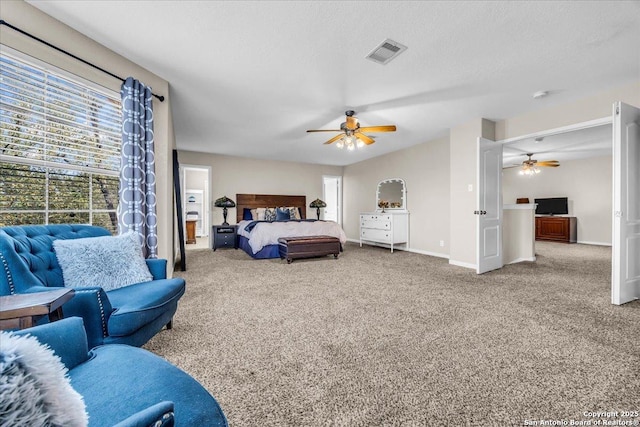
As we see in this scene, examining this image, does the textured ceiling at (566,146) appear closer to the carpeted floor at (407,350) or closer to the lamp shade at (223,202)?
the carpeted floor at (407,350)

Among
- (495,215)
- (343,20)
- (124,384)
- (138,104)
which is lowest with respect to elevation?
(124,384)

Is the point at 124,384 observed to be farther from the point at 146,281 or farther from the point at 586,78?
the point at 586,78

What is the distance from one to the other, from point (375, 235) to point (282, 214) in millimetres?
2451

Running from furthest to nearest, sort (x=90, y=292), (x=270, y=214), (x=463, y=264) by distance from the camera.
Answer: (x=270, y=214), (x=463, y=264), (x=90, y=292)

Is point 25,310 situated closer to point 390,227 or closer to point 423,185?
point 390,227

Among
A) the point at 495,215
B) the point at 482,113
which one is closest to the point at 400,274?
the point at 495,215

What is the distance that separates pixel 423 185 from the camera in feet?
19.7

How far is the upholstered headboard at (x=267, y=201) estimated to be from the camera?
7.30 meters

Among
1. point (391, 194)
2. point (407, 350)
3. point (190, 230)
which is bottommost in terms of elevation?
point (407, 350)

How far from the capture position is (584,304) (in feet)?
8.89

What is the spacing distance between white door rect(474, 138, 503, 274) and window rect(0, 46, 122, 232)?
15.3ft

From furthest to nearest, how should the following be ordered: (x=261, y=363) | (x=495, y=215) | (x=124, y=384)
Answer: (x=495, y=215)
(x=261, y=363)
(x=124, y=384)

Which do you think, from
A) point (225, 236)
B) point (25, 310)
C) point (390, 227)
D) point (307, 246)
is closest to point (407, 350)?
point (25, 310)

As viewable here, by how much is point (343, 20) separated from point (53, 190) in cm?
268
